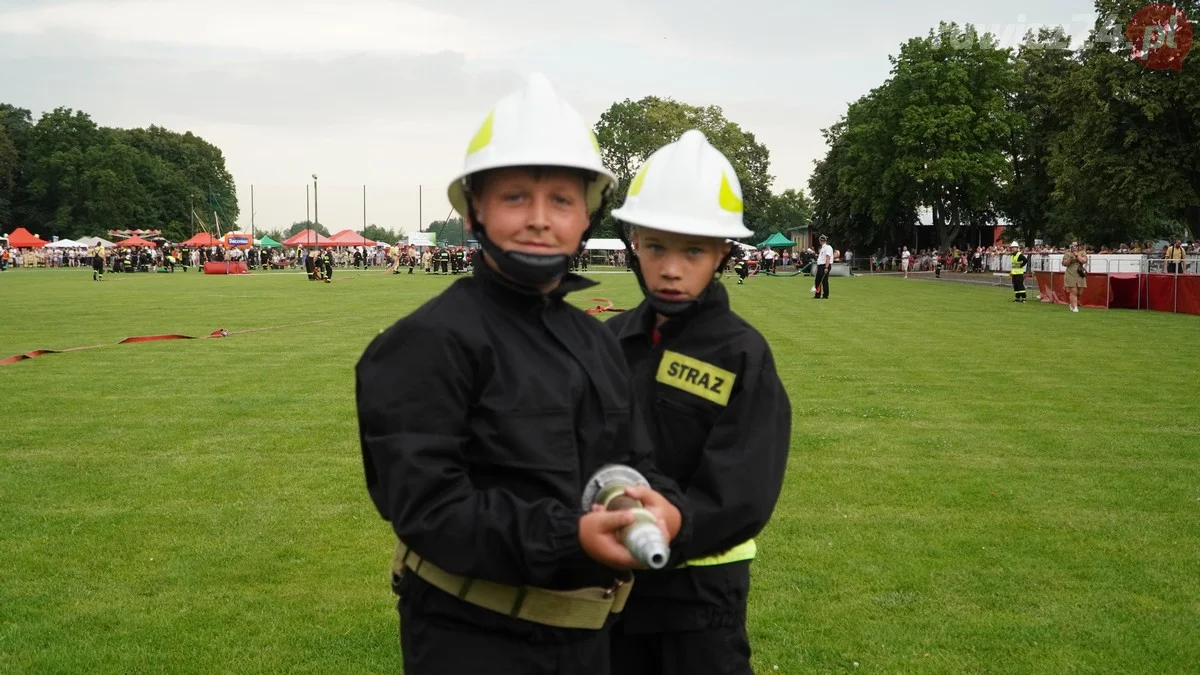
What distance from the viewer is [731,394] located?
282 centimetres

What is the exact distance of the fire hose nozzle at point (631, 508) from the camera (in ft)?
5.96

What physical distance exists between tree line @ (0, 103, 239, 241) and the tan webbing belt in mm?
124154

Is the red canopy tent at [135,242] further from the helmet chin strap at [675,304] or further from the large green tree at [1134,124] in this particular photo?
the helmet chin strap at [675,304]

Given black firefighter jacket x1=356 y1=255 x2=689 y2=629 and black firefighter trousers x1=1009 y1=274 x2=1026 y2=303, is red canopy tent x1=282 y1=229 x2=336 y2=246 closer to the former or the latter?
black firefighter trousers x1=1009 y1=274 x2=1026 y2=303

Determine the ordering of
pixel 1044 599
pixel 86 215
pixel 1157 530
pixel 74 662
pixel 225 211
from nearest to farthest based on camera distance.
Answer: pixel 74 662 → pixel 1044 599 → pixel 1157 530 → pixel 86 215 → pixel 225 211

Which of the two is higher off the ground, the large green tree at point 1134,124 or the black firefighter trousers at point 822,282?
the large green tree at point 1134,124

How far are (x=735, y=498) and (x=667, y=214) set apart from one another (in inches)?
33.2

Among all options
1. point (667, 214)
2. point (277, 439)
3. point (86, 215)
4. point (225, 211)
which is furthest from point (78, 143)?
point (667, 214)

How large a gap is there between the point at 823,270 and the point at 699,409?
113 ft

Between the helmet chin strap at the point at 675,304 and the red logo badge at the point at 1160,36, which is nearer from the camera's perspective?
the helmet chin strap at the point at 675,304

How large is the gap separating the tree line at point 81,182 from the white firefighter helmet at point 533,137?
124 m

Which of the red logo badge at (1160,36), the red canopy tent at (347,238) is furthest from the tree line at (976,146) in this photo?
the red canopy tent at (347,238)

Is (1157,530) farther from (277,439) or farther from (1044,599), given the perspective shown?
(277,439)

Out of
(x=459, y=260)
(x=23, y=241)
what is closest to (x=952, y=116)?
(x=459, y=260)
